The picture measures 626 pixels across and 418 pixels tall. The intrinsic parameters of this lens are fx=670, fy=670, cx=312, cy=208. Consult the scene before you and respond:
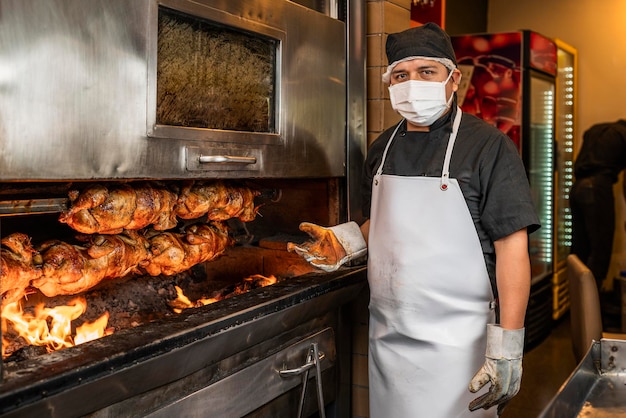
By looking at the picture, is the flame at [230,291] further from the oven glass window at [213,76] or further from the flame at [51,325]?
the oven glass window at [213,76]

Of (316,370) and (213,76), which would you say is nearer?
(213,76)

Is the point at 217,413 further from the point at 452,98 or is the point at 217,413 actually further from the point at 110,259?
the point at 452,98

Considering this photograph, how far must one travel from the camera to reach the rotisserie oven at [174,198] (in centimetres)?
148

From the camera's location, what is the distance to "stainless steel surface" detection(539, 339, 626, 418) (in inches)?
71.8

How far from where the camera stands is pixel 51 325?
2.03 m

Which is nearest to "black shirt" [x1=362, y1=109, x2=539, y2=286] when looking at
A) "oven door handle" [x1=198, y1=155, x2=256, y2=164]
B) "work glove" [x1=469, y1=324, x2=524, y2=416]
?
"work glove" [x1=469, y1=324, x2=524, y2=416]

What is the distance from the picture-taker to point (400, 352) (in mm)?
2301

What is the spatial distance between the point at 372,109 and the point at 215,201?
2.92 feet

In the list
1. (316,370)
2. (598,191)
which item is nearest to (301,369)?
(316,370)

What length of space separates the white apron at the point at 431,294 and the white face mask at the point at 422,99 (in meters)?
0.10

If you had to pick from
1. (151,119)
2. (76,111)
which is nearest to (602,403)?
(151,119)

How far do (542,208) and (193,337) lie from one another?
4.71 m

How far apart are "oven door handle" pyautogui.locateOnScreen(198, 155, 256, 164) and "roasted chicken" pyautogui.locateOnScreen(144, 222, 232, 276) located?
0.41 metres

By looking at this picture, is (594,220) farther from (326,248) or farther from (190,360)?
(190,360)
